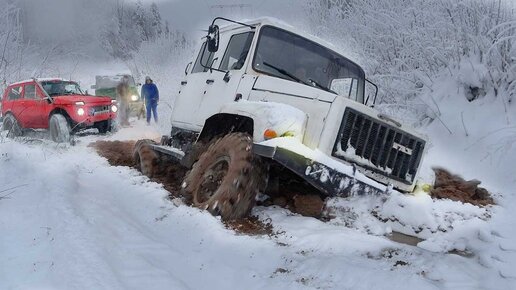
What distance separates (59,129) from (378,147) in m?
8.47

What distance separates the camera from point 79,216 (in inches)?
164

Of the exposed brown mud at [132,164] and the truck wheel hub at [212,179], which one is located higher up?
the truck wheel hub at [212,179]

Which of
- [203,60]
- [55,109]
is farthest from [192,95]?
[55,109]

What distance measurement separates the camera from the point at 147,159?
6.73 meters

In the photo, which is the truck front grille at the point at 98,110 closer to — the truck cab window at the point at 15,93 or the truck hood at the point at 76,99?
the truck hood at the point at 76,99

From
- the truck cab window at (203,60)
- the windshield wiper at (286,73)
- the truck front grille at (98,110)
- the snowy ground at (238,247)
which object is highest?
the windshield wiper at (286,73)

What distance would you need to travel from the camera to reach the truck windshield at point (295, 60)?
16.8ft

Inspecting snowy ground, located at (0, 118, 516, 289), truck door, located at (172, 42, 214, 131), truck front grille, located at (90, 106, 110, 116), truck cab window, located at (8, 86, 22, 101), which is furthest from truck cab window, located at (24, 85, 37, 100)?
snowy ground, located at (0, 118, 516, 289)

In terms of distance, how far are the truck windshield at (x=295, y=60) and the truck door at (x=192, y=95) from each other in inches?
44.9

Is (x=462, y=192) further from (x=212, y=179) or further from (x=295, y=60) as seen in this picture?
(x=212, y=179)

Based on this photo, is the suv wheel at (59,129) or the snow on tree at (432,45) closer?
the snow on tree at (432,45)

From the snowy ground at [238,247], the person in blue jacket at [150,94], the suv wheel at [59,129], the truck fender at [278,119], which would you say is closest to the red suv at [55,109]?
the suv wheel at [59,129]

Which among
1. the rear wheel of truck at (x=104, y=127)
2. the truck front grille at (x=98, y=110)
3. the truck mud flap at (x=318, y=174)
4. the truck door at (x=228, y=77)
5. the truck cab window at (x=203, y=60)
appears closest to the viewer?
the truck mud flap at (x=318, y=174)

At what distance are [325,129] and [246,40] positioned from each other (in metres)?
1.76
